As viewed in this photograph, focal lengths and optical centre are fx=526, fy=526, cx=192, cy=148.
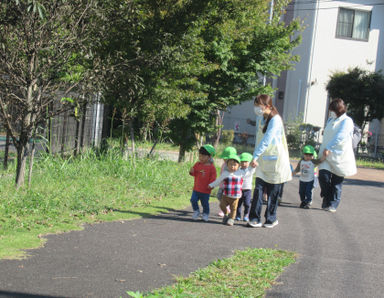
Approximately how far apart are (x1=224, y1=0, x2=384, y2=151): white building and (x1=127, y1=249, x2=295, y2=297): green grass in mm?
21740

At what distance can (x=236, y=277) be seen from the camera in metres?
4.54

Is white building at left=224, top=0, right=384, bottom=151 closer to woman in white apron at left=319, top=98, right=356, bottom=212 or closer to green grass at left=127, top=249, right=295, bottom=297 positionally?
woman in white apron at left=319, top=98, right=356, bottom=212

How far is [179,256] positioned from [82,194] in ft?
8.36

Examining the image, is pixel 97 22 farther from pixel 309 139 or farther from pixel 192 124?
pixel 309 139

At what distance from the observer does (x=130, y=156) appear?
1071 cm

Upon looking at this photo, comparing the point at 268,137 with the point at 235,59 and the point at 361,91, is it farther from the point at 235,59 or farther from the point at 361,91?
the point at 361,91

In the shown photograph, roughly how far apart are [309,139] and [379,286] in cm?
2070

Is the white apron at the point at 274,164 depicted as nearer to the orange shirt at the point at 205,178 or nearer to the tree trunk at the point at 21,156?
the orange shirt at the point at 205,178

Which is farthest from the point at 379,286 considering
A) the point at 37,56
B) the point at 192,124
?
the point at 192,124

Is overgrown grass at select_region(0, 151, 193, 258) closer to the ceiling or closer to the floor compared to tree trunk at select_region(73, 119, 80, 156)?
closer to the floor

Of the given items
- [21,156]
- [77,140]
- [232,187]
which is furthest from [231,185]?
[77,140]

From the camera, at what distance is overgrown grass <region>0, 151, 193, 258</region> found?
577cm

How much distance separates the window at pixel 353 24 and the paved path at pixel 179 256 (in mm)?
20517

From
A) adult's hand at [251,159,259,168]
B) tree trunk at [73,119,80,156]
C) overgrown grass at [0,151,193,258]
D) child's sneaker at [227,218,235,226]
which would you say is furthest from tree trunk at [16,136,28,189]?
tree trunk at [73,119,80,156]
